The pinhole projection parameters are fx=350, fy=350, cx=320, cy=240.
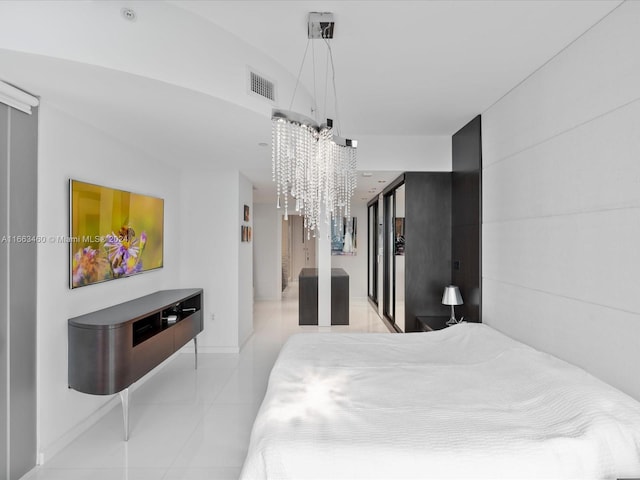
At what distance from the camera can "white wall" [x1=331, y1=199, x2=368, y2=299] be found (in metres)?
8.34

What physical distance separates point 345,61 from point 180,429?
3.04 metres

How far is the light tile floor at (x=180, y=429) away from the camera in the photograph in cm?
224

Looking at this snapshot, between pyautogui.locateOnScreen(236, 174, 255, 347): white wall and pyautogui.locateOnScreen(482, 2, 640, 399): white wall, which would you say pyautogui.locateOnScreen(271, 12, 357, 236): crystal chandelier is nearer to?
pyautogui.locateOnScreen(482, 2, 640, 399): white wall

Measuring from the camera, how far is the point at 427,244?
4273 mm

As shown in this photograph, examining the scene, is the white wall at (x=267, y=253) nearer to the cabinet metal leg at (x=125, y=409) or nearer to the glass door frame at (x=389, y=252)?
the glass door frame at (x=389, y=252)

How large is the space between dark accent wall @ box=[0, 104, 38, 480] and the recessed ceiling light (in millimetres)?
924

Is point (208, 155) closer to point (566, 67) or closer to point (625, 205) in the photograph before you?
point (566, 67)

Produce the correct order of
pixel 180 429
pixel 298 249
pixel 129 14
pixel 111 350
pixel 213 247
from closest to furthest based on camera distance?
pixel 129 14 → pixel 111 350 → pixel 180 429 → pixel 213 247 → pixel 298 249

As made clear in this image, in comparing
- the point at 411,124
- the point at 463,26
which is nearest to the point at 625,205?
the point at 463,26

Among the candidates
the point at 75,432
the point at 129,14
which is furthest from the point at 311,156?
the point at 75,432

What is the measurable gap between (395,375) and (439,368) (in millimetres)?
337

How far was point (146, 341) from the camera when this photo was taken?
112 inches

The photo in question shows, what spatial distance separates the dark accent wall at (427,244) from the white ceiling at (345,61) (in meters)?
1.10

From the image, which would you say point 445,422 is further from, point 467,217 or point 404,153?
point 404,153
